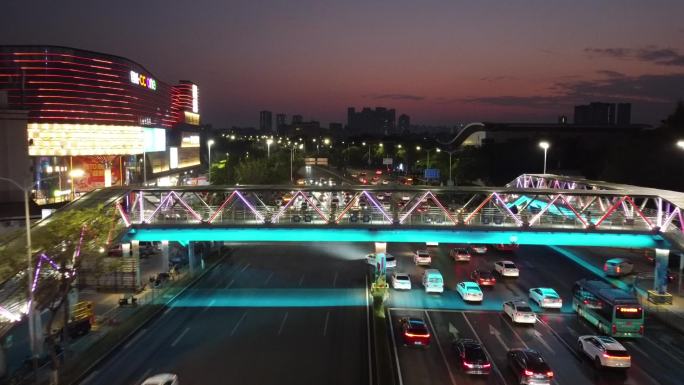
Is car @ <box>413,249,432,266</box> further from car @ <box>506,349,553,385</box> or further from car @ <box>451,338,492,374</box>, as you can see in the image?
car @ <box>506,349,553,385</box>

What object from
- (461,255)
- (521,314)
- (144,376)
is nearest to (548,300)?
(521,314)

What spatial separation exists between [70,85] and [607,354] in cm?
7246

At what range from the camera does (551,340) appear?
24.6 metres

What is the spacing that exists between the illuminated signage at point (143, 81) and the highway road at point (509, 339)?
67704mm

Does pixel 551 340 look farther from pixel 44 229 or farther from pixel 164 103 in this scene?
pixel 164 103

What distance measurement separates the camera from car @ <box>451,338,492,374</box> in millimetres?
20312

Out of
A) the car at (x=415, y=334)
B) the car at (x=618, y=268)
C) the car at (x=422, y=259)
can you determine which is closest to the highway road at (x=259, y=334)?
the car at (x=415, y=334)

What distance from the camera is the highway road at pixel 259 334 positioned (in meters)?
21.1

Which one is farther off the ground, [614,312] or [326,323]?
[614,312]

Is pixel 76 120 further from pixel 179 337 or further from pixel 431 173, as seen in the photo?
pixel 179 337

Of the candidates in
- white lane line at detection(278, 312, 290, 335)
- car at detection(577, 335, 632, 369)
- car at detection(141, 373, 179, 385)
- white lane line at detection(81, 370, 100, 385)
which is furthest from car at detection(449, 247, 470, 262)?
white lane line at detection(81, 370, 100, 385)

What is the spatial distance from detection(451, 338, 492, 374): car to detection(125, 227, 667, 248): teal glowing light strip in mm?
10806

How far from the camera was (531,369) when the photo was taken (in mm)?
19297

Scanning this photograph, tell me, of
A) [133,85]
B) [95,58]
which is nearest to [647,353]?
[95,58]
